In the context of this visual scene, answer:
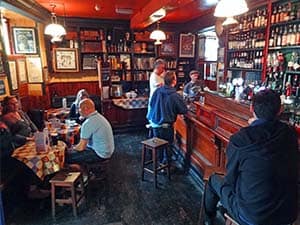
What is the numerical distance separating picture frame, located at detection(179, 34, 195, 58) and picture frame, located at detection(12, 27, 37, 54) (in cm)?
360

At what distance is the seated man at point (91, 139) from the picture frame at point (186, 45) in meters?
4.11

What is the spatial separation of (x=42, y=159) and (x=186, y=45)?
5042 millimetres

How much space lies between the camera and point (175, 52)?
648cm

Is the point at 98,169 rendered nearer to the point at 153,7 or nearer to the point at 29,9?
the point at 153,7

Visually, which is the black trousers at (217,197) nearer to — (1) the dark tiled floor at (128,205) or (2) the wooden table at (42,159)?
(1) the dark tiled floor at (128,205)

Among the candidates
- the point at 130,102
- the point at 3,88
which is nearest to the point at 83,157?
the point at 3,88

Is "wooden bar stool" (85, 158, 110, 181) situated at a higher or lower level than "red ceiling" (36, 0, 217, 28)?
lower

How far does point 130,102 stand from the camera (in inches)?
229

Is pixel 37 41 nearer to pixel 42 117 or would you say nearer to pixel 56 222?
pixel 42 117

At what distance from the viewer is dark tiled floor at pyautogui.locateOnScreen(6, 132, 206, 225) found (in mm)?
2604

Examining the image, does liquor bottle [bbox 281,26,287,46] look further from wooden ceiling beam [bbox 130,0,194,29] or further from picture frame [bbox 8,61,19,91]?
picture frame [bbox 8,61,19,91]

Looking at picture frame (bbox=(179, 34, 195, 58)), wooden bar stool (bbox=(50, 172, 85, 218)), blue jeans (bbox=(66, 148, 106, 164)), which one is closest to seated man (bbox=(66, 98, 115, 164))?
blue jeans (bbox=(66, 148, 106, 164))

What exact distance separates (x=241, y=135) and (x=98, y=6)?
12.8 ft

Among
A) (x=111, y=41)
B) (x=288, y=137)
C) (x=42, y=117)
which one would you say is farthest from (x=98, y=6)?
(x=288, y=137)
